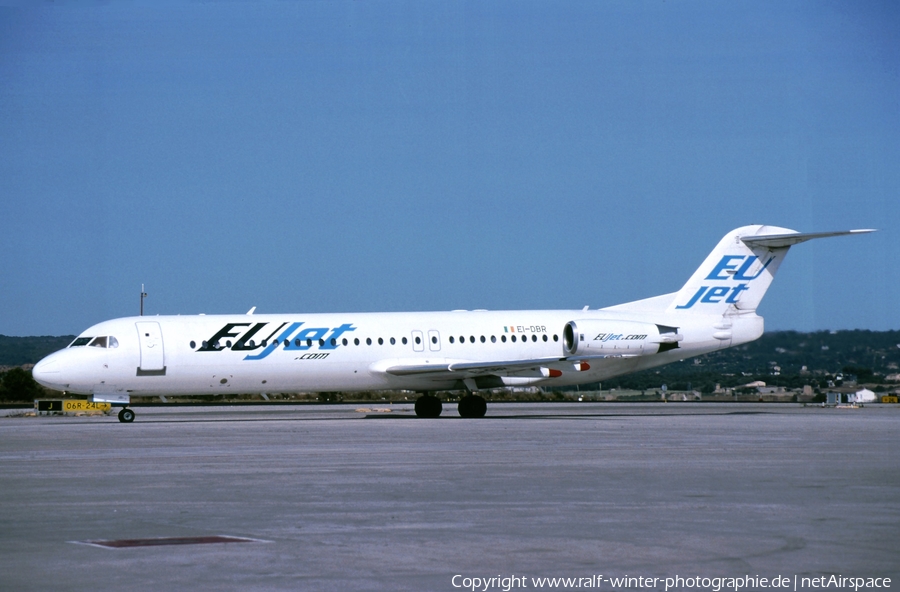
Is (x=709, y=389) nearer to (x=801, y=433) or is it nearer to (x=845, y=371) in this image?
(x=845, y=371)

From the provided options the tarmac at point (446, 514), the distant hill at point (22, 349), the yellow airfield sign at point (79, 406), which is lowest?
the tarmac at point (446, 514)

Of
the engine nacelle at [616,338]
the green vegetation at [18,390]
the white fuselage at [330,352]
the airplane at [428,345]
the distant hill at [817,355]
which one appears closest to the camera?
the white fuselage at [330,352]

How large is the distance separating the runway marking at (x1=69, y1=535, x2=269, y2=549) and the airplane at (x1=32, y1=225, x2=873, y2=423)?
23482 mm

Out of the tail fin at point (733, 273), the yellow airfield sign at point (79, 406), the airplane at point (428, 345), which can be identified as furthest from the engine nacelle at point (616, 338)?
the yellow airfield sign at point (79, 406)

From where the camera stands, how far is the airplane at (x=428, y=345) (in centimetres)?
3309

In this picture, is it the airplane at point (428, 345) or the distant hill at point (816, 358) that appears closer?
the airplane at point (428, 345)

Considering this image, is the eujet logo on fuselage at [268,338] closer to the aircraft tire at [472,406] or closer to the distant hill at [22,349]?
the aircraft tire at [472,406]

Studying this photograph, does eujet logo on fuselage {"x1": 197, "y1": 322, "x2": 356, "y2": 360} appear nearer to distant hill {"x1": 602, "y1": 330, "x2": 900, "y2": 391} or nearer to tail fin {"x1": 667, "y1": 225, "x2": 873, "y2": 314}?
tail fin {"x1": 667, "y1": 225, "x2": 873, "y2": 314}

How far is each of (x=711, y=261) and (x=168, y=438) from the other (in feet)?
65.1

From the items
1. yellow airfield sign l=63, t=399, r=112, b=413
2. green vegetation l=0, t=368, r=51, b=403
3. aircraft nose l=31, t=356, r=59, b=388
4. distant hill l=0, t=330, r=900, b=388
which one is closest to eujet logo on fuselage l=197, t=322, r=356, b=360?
aircraft nose l=31, t=356, r=59, b=388

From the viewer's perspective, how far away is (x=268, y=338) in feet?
111

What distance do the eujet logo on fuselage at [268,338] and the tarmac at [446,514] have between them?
37.1 feet

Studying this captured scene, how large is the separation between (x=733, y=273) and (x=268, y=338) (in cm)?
1512

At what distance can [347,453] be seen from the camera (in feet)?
64.7
